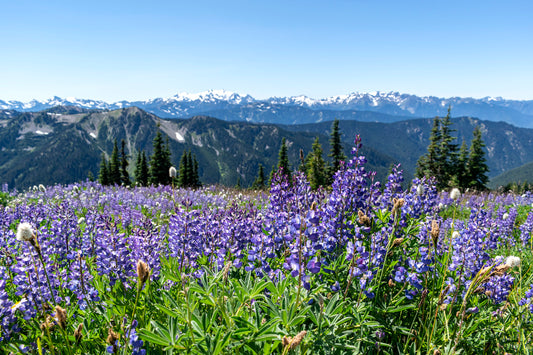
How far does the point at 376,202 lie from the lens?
477cm

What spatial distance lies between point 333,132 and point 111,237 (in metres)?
44.4

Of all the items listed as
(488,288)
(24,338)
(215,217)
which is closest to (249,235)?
(215,217)

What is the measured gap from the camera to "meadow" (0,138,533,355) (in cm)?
240

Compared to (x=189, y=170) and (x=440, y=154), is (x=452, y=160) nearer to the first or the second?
(x=440, y=154)

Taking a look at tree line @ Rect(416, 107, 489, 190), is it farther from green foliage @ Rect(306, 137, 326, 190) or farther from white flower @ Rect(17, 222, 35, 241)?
white flower @ Rect(17, 222, 35, 241)

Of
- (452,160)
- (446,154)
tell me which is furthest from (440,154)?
(452,160)

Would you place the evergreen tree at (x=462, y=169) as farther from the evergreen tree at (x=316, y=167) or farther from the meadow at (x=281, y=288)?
the meadow at (x=281, y=288)

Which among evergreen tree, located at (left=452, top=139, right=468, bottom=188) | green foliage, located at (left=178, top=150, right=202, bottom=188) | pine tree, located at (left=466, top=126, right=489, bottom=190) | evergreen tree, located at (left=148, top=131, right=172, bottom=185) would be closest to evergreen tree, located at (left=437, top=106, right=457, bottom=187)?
evergreen tree, located at (left=452, top=139, right=468, bottom=188)

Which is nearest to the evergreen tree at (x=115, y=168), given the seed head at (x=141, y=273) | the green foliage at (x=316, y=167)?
the green foliage at (x=316, y=167)

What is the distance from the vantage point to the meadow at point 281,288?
7.89ft

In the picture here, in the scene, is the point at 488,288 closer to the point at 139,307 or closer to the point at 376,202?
the point at 376,202

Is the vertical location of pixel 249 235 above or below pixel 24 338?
above

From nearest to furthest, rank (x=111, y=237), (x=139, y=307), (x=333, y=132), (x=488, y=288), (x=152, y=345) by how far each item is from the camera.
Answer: (x=152, y=345)
(x=139, y=307)
(x=111, y=237)
(x=488, y=288)
(x=333, y=132)

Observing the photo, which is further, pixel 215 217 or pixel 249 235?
pixel 215 217
